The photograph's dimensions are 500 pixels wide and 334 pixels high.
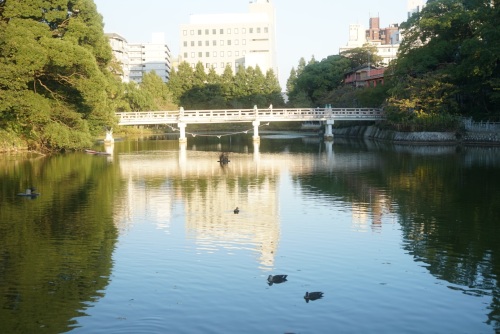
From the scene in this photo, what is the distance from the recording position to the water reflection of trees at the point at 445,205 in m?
13.4

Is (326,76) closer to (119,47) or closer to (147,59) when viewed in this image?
(119,47)

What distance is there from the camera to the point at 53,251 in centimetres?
1524

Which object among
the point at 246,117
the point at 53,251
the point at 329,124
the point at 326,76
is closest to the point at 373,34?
the point at 326,76

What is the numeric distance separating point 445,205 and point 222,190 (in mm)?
9288

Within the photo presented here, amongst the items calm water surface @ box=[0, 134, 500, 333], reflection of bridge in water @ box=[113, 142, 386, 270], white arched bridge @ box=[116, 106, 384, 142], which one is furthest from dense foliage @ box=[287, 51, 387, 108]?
calm water surface @ box=[0, 134, 500, 333]

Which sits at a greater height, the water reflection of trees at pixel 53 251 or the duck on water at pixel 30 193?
the duck on water at pixel 30 193

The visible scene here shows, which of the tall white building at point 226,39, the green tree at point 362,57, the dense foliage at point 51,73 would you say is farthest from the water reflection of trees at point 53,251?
the tall white building at point 226,39

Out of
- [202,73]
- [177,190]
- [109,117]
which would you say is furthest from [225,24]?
[177,190]

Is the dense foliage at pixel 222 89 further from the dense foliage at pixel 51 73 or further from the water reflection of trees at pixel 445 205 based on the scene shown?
the water reflection of trees at pixel 445 205

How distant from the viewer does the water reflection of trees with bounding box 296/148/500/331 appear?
13406 millimetres

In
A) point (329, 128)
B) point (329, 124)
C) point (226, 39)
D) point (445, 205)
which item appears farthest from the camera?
point (226, 39)

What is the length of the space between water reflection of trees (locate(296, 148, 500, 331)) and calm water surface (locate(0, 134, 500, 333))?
0.06 m

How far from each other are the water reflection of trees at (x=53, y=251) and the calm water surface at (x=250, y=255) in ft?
0.14

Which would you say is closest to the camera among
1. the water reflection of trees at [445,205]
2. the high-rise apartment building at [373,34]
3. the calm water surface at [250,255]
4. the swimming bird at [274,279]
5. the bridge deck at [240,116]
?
the calm water surface at [250,255]
